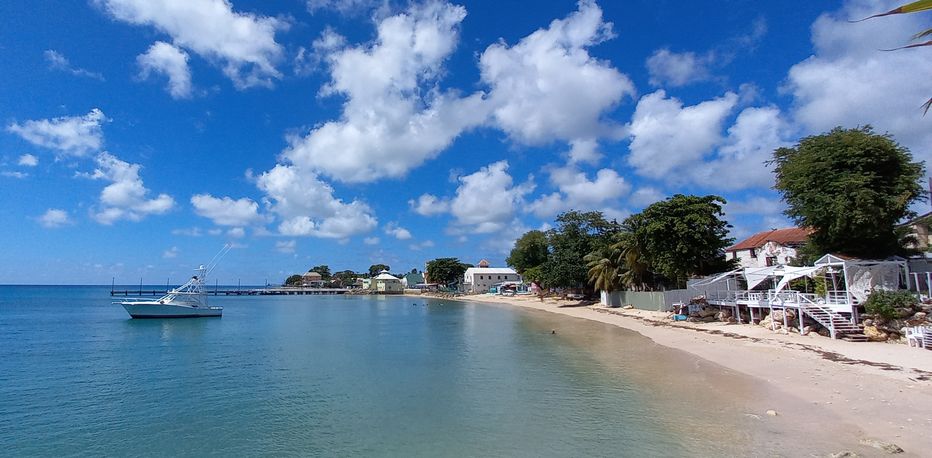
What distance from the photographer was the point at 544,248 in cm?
8606

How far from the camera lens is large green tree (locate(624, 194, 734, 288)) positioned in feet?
121

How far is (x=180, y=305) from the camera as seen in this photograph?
182 ft

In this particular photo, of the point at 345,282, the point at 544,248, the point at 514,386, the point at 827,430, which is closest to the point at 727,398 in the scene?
the point at 827,430

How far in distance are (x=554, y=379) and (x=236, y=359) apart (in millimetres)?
17827

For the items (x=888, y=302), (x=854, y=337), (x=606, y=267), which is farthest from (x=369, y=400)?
(x=606, y=267)

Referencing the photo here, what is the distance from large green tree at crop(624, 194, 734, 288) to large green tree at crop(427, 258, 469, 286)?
Answer: 92313 mm

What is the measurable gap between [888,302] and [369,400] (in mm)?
21887

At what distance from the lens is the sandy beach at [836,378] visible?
39.3ft

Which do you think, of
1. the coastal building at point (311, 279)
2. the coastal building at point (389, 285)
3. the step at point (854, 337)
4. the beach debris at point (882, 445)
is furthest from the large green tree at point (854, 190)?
the coastal building at point (311, 279)

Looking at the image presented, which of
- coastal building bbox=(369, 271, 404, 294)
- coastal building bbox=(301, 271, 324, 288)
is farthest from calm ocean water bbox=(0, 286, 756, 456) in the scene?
coastal building bbox=(301, 271, 324, 288)

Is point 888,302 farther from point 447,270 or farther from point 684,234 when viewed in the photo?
point 447,270

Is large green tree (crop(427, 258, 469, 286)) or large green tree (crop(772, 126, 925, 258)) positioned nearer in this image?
large green tree (crop(772, 126, 925, 258))

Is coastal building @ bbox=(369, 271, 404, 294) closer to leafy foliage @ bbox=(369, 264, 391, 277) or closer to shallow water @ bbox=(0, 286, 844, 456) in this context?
Answer: leafy foliage @ bbox=(369, 264, 391, 277)

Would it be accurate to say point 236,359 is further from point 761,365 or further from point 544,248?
point 544,248
